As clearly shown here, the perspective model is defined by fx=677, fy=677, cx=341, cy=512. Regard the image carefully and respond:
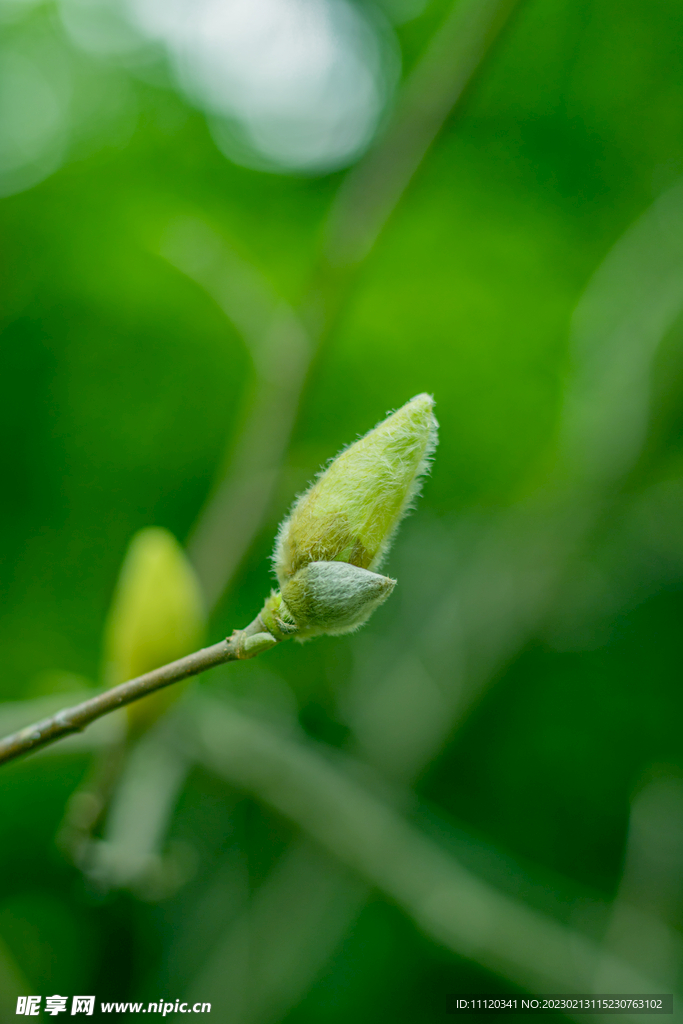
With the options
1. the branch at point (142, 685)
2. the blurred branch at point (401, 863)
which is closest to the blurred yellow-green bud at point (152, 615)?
the branch at point (142, 685)

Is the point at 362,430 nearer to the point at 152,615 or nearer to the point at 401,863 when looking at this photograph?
the point at 401,863

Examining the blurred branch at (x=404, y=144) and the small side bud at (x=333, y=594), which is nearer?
the small side bud at (x=333, y=594)

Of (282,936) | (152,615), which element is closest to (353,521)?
(152,615)

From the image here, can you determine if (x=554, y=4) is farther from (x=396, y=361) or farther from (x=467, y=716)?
(x=467, y=716)

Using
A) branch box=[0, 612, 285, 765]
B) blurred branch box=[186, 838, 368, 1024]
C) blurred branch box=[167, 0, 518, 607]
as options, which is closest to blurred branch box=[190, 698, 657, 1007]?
blurred branch box=[186, 838, 368, 1024]

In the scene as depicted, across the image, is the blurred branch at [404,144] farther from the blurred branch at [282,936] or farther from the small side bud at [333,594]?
the blurred branch at [282,936]

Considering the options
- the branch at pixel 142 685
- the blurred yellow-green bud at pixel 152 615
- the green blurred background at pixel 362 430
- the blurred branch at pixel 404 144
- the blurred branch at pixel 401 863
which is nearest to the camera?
the branch at pixel 142 685
